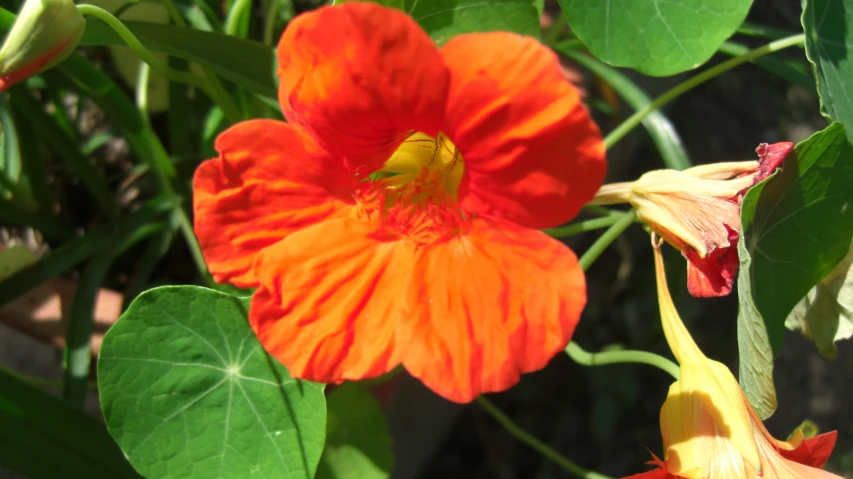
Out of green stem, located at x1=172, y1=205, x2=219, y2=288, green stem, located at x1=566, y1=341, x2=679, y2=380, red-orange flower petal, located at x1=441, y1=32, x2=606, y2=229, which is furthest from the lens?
green stem, located at x1=172, y1=205, x2=219, y2=288

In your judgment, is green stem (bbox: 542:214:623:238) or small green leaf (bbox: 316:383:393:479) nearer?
green stem (bbox: 542:214:623:238)

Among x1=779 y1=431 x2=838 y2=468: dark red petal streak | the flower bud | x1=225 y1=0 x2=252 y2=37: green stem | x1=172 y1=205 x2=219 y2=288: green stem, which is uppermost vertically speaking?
the flower bud

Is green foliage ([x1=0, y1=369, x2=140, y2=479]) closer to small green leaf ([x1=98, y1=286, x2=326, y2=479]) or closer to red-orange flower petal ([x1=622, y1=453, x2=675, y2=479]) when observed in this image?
small green leaf ([x1=98, y1=286, x2=326, y2=479])

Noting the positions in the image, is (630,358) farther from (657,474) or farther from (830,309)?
(830,309)

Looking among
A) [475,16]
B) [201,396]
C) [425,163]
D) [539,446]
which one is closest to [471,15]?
[475,16]

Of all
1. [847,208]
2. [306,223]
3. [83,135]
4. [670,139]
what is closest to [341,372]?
[306,223]

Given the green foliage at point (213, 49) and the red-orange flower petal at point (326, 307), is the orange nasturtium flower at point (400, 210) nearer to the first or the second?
the red-orange flower petal at point (326, 307)

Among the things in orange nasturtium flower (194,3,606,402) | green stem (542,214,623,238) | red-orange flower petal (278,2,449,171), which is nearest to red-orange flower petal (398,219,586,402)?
orange nasturtium flower (194,3,606,402)
